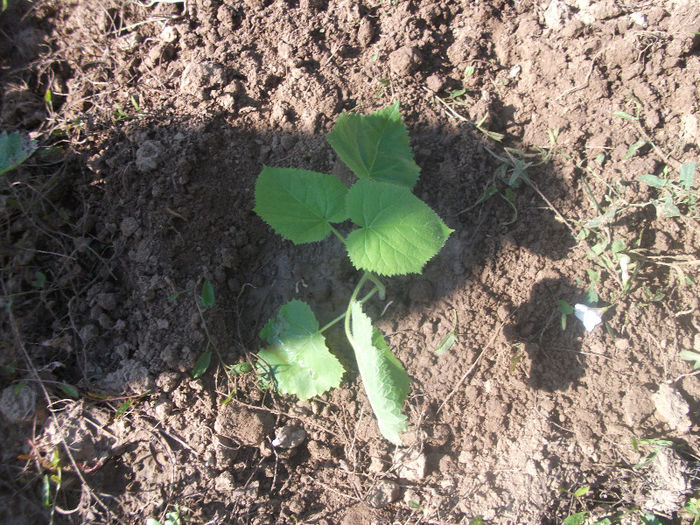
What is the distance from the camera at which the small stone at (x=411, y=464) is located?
5.35 ft

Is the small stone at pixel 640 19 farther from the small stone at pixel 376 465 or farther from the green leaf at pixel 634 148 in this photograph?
the small stone at pixel 376 465

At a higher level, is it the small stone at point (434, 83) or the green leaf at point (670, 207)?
the small stone at point (434, 83)

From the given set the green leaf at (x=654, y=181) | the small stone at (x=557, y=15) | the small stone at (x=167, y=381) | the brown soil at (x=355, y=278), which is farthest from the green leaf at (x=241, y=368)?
the small stone at (x=557, y=15)

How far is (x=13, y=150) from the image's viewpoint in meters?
1.94

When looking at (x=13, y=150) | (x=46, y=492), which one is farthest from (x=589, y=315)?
(x=13, y=150)

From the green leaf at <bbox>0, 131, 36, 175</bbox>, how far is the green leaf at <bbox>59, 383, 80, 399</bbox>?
88 centimetres

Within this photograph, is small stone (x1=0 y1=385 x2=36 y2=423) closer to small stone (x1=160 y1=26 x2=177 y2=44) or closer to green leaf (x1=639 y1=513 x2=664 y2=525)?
small stone (x1=160 y1=26 x2=177 y2=44)

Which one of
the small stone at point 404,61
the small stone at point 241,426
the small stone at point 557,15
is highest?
the small stone at point 557,15

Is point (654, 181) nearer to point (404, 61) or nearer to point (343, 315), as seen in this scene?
point (404, 61)

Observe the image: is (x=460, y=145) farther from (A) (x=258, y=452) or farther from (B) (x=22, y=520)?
(B) (x=22, y=520)

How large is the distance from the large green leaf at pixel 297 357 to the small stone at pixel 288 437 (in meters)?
0.13

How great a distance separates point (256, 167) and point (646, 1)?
1.63 meters

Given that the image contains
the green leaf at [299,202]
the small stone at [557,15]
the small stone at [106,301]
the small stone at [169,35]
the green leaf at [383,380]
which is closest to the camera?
the green leaf at [383,380]

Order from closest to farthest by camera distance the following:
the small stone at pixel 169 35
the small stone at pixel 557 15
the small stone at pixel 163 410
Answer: the small stone at pixel 163 410 → the small stone at pixel 557 15 → the small stone at pixel 169 35
